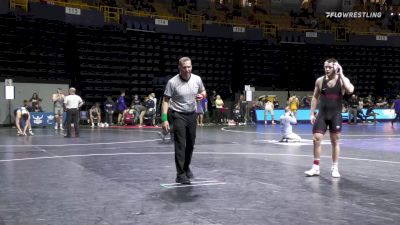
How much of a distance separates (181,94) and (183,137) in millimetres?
596

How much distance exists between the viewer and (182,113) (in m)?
6.54

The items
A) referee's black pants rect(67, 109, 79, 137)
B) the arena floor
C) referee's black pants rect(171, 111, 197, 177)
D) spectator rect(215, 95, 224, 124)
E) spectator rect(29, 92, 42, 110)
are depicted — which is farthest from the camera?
spectator rect(215, 95, 224, 124)

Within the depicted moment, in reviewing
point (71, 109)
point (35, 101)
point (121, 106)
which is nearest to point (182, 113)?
point (71, 109)

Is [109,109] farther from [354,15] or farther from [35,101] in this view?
[354,15]

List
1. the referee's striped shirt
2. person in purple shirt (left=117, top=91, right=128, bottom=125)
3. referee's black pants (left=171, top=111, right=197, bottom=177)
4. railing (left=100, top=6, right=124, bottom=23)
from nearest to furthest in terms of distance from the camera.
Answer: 1. referee's black pants (left=171, top=111, right=197, bottom=177)
2. the referee's striped shirt
3. person in purple shirt (left=117, top=91, right=128, bottom=125)
4. railing (left=100, top=6, right=124, bottom=23)

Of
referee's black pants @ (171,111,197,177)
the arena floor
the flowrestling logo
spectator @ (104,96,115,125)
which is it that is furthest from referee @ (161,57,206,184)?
the flowrestling logo

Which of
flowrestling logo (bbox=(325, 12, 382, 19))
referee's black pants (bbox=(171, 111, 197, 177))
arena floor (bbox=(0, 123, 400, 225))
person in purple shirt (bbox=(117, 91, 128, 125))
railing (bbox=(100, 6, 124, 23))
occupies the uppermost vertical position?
flowrestling logo (bbox=(325, 12, 382, 19))

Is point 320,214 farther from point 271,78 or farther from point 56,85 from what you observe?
point 271,78

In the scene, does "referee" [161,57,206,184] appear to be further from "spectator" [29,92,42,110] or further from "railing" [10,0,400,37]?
"railing" [10,0,400,37]

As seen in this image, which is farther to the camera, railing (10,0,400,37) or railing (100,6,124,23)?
railing (100,6,124,23)

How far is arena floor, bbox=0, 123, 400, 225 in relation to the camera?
4551 mm

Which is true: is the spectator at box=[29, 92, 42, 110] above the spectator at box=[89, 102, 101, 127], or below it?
above

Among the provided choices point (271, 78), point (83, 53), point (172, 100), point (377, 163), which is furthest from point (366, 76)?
point (172, 100)

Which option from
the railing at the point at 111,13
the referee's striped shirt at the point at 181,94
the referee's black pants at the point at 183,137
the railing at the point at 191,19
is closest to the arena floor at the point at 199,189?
the referee's black pants at the point at 183,137
